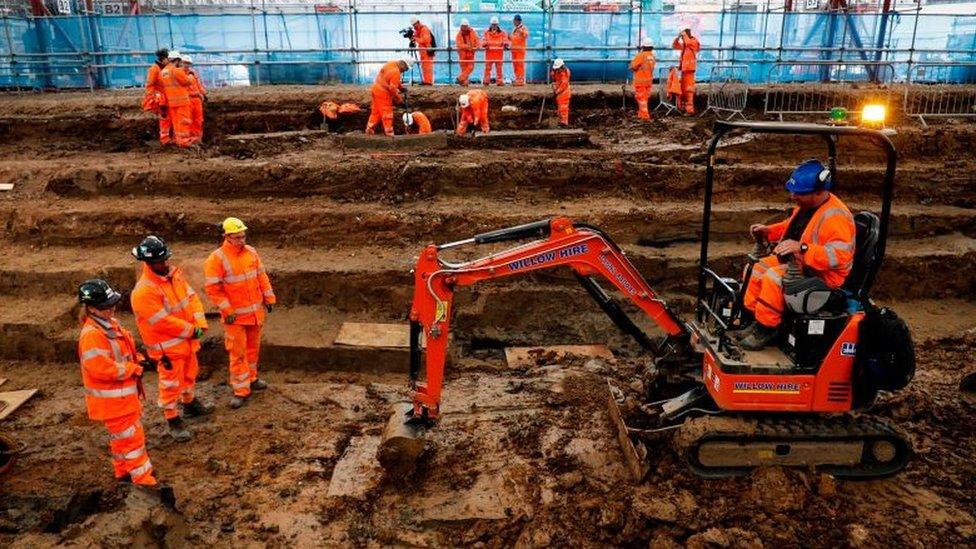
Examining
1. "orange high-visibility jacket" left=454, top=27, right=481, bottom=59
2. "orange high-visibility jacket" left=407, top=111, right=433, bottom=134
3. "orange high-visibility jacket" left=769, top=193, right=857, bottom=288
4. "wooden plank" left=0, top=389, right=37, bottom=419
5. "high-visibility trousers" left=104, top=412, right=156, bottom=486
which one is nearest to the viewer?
"orange high-visibility jacket" left=769, top=193, right=857, bottom=288

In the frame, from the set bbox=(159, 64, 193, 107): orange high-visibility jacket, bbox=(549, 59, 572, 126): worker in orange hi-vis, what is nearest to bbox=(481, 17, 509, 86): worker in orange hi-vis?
bbox=(549, 59, 572, 126): worker in orange hi-vis

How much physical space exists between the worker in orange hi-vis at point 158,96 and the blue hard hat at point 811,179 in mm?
11974

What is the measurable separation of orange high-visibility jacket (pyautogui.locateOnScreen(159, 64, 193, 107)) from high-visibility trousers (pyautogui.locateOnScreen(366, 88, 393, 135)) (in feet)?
11.5

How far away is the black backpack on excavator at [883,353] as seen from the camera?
5008 mm

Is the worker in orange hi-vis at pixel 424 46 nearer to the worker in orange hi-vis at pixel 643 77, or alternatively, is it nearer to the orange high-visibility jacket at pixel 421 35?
the orange high-visibility jacket at pixel 421 35

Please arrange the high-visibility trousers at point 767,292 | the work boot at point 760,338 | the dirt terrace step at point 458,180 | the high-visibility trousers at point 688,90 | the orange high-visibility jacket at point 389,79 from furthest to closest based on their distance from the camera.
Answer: the high-visibility trousers at point 688,90 < the orange high-visibility jacket at point 389,79 < the dirt terrace step at point 458,180 < the work boot at point 760,338 < the high-visibility trousers at point 767,292

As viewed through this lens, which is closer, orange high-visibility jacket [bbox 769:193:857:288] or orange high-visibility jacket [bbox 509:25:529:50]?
orange high-visibility jacket [bbox 769:193:857:288]

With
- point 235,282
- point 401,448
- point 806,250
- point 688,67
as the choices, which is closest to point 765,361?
point 806,250

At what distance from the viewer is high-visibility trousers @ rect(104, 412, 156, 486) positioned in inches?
226

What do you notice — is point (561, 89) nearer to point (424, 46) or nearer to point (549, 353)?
point (424, 46)

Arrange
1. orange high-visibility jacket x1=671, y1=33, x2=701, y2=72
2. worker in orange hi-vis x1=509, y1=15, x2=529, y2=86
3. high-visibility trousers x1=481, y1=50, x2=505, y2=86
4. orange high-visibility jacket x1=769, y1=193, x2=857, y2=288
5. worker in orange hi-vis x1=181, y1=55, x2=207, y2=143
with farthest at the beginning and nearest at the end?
high-visibility trousers x1=481, y1=50, x2=505, y2=86 → worker in orange hi-vis x1=509, y1=15, x2=529, y2=86 → orange high-visibility jacket x1=671, y1=33, x2=701, y2=72 → worker in orange hi-vis x1=181, y1=55, x2=207, y2=143 → orange high-visibility jacket x1=769, y1=193, x2=857, y2=288

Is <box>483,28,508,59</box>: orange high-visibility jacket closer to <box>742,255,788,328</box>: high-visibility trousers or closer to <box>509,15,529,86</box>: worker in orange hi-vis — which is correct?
<box>509,15,529,86</box>: worker in orange hi-vis

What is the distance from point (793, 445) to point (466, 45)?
1522 cm

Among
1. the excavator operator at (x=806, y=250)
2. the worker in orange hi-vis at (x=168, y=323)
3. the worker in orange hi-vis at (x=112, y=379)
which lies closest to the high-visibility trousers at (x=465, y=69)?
the worker in orange hi-vis at (x=168, y=323)
